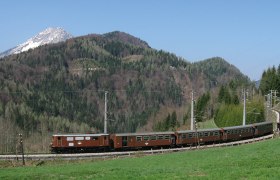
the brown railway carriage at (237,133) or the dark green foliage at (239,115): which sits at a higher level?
the dark green foliage at (239,115)

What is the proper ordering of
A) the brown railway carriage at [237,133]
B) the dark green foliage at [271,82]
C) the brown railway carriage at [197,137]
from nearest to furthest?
1. the brown railway carriage at [197,137]
2. the brown railway carriage at [237,133]
3. the dark green foliage at [271,82]

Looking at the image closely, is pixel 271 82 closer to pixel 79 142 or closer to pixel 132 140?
pixel 132 140

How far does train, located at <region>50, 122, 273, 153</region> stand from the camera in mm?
50031

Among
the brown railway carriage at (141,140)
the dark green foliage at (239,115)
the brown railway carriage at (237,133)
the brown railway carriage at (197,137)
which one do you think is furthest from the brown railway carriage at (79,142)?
the dark green foliage at (239,115)

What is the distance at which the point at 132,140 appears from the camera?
51906 millimetres

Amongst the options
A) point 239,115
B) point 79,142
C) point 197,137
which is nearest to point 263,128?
point 197,137

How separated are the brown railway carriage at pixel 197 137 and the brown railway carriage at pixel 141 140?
93 cm

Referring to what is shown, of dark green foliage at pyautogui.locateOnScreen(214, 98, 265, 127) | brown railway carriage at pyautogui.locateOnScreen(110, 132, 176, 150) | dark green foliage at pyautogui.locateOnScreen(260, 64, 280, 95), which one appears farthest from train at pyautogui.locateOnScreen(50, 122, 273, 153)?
dark green foliage at pyautogui.locateOnScreen(260, 64, 280, 95)

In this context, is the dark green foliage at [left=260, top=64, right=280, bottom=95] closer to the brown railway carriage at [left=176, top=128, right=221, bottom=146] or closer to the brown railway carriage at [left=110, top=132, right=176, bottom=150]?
the brown railway carriage at [left=176, top=128, right=221, bottom=146]

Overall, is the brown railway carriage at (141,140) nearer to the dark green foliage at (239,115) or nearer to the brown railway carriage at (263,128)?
the brown railway carriage at (263,128)

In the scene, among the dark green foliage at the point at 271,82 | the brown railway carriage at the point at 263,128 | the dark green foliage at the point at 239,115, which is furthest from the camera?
the dark green foliage at the point at 271,82

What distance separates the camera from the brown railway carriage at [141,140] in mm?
51250

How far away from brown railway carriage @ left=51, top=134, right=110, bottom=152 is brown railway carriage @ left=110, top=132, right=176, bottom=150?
1217 mm

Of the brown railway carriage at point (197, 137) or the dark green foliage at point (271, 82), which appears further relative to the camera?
the dark green foliage at point (271, 82)
